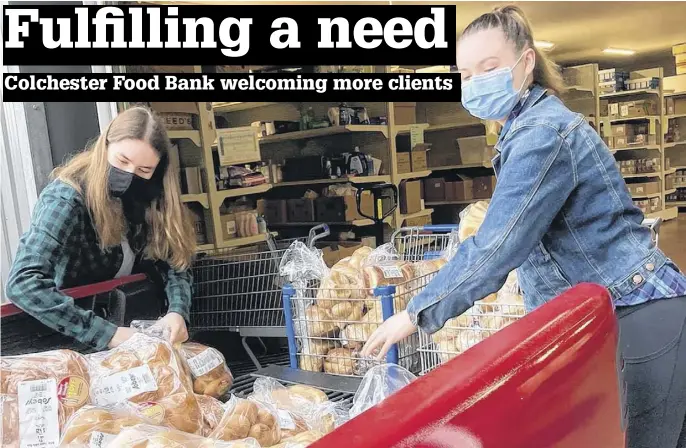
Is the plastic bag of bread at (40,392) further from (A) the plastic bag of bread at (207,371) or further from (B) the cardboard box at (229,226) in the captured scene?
(B) the cardboard box at (229,226)

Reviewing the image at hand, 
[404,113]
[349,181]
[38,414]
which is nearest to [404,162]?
[404,113]

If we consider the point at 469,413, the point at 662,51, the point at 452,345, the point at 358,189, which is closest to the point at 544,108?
the point at 452,345

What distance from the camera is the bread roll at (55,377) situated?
1247 mm

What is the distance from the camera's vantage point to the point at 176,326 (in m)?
2.10

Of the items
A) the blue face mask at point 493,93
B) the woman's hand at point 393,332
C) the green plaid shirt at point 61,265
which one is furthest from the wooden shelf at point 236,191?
the woman's hand at point 393,332

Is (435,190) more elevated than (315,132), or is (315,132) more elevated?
(315,132)

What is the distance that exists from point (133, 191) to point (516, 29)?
4.55 feet

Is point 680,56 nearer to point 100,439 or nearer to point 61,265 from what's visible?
point 61,265

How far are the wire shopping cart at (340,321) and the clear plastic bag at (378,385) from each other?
30 cm

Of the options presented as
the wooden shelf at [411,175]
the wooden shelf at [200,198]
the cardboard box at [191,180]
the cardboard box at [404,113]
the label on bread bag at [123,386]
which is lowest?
the label on bread bag at [123,386]

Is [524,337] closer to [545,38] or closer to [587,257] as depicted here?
[587,257]

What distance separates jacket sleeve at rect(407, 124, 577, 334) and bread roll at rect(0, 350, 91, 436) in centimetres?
82

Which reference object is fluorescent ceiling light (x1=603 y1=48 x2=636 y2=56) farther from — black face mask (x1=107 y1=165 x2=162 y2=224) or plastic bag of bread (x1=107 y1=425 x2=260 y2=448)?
plastic bag of bread (x1=107 y1=425 x2=260 y2=448)

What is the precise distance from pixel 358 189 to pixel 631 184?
583cm
